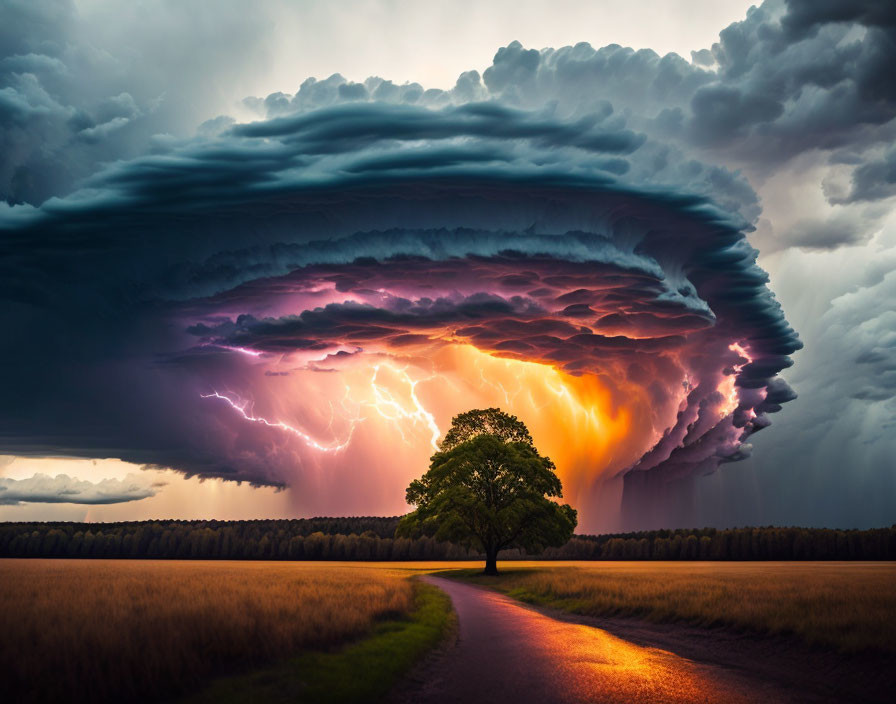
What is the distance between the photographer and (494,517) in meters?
47.1

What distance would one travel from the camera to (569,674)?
12.1 metres

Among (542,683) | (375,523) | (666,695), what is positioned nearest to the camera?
(666,695)

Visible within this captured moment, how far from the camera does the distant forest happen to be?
4380 inches

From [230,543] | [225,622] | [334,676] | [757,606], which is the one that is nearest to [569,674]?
[334,676]

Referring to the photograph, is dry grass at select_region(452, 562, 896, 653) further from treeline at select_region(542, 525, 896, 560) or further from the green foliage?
treeline at select_region(542, 525, 896, 560)

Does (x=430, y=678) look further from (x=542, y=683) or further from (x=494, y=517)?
(x=494, y=517)

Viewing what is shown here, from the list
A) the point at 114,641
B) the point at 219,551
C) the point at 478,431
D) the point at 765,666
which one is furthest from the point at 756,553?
the point at 114,641

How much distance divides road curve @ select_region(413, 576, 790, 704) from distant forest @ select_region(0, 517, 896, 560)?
97.7 metres

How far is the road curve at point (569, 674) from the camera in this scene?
10.6m

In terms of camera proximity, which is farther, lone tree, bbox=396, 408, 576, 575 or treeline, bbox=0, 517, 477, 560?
treeline, bbox=0, 517, 477, 560

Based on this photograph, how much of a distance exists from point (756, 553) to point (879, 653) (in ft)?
361

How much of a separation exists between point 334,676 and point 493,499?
3868cm

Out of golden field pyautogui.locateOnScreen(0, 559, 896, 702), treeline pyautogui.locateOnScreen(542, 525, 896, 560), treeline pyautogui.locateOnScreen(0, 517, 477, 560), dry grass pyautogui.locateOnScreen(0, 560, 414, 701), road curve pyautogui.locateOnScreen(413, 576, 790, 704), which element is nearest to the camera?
dry grass pyautogui.locateOnScreen(0, 560, 414, 701)

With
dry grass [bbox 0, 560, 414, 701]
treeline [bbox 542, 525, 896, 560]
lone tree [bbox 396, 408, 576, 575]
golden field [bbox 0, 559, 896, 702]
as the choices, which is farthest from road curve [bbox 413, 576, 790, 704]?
treeline [bbox 542, 525, 896, 560]
